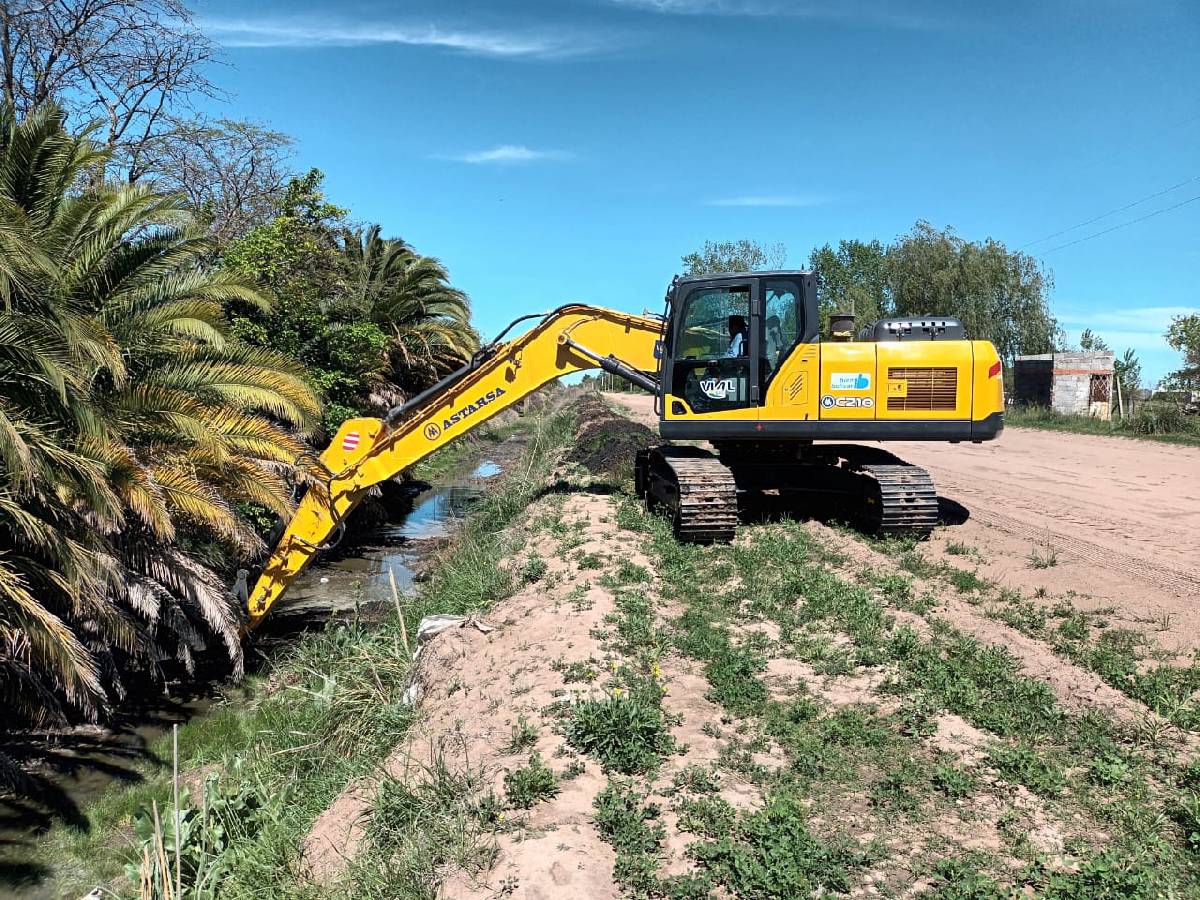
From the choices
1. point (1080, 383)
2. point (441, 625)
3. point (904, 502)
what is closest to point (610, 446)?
point (904, 502)

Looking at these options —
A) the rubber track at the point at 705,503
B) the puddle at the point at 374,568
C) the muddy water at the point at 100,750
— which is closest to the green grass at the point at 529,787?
the muddy water at the point at 100,750

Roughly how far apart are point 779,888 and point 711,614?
3.79 metres

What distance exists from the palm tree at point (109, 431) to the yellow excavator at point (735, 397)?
75 centimetres

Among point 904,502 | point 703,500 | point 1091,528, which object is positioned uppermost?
point 703,500

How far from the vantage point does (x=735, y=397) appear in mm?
9531

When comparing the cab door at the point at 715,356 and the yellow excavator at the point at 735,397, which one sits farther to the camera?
the cab door at the point at 715,356

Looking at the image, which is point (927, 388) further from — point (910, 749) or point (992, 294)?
point (992, 294)

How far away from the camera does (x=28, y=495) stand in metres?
6.93

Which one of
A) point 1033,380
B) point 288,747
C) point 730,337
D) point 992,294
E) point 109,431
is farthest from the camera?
point 992,294

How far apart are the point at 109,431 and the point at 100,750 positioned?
10.6 feet

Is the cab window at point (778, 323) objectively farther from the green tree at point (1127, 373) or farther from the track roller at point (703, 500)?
the green tree at point (1127, 373)

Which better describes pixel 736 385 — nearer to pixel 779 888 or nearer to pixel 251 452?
pixel 251 452

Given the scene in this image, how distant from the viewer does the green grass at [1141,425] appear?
1972 centimetres

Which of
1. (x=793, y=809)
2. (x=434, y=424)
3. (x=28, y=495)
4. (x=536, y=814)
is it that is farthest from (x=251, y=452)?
(x=793, y=809)
